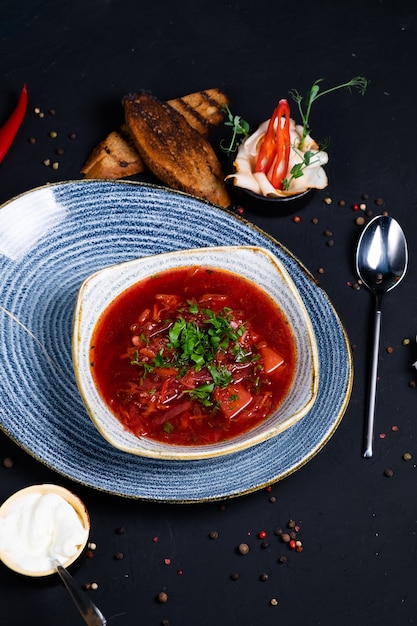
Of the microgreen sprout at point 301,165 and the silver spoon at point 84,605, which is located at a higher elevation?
the microgreen sprout at point 301,165

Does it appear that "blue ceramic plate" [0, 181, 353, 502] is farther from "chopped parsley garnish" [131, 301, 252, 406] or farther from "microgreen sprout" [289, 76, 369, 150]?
"microgreen sprout" [289, 76, 369, 150]

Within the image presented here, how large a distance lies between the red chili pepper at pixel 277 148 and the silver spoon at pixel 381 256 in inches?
23.6

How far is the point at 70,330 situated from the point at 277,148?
1481 mm

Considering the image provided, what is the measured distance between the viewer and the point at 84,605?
4.08 meters

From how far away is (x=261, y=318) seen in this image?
446 cm

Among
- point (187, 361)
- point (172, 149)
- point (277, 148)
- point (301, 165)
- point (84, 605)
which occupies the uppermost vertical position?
point (172, 149)

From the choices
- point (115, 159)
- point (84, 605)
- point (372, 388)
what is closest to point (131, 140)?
point (115, 159)

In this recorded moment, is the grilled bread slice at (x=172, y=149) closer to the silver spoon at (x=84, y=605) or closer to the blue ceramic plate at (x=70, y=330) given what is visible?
the blue ceramic plate at (x=70, y=330)

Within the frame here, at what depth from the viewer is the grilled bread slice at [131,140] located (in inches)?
199

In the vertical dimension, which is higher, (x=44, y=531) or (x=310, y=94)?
(x=310, y=94)

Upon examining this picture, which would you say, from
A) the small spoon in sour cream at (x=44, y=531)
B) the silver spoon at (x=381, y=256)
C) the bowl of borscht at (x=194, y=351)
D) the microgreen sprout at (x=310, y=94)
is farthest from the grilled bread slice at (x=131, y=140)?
the small spoon in sour cream at (x=44, y=531)

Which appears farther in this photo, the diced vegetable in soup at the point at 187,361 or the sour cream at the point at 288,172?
the sour cream at the point at 288,172

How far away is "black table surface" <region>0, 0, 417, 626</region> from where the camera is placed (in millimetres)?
4496

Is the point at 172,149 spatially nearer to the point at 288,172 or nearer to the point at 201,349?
the point at 288,172
